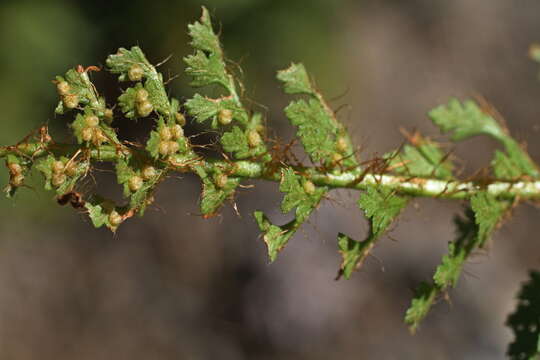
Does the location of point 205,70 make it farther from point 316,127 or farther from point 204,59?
point 316,127

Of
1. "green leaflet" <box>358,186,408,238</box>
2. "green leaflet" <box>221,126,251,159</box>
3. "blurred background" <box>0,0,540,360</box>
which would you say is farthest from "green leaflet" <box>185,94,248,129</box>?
"blurred background" <box>0,0,540,360</box>

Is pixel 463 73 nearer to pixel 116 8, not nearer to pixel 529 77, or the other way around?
pixel 529 77

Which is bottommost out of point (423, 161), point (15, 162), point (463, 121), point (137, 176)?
point (15, 162)

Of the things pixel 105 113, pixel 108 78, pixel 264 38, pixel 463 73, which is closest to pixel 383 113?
pixel 463 73

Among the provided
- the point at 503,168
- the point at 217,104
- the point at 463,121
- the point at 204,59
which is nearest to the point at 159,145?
the point at 217,104

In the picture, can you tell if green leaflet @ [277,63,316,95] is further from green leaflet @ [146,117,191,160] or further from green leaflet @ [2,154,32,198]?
green leaflet @ [2,154,32,198]

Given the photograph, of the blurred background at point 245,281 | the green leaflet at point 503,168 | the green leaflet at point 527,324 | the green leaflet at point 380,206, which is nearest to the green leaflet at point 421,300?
the green leaflet at point 380,206
